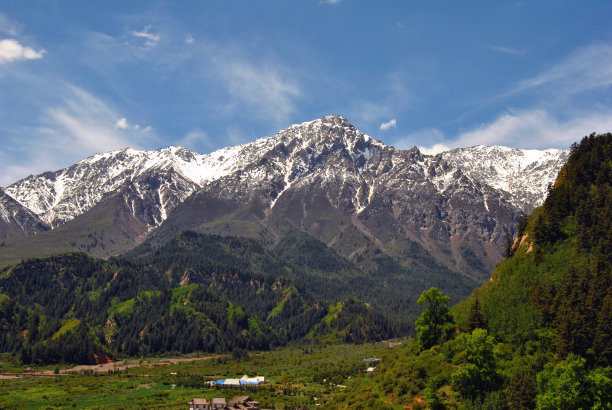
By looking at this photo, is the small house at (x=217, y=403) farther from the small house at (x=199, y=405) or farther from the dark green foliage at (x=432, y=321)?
the dark green foliage at (x=432, y=321)

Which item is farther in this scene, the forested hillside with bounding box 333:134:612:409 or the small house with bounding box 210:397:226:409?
the small house with bounding box 210:397:226:409

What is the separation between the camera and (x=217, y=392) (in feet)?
560

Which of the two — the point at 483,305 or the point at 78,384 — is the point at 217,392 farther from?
the point at 483,305

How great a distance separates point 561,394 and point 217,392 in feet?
371

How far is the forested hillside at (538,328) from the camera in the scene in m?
90.3

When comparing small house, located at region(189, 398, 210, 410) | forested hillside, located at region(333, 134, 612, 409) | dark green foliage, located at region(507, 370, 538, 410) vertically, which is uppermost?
forested hillside, located at region(333, 134, 612, 409)

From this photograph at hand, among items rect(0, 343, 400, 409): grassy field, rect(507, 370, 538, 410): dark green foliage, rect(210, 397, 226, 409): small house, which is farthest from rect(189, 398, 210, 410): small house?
rect(507, 370, 538, 410): dark green foliage

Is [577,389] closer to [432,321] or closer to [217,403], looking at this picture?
[432,321]

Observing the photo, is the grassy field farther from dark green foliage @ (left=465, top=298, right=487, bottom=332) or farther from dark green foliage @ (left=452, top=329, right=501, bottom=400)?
dark green foliage @ (left=452, top=329, right=501, bottom=400)

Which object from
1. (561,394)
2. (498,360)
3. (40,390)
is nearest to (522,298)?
(498,360)

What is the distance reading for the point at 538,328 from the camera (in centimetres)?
10762

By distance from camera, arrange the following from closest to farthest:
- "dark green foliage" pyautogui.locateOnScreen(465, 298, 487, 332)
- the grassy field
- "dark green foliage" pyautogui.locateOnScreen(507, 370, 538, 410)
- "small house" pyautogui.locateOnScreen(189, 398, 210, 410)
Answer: "dark green foliage" pyautogui.locateOnScreen(507, 370, 538, 410) < "dark green foliage" pyautogui.locateOnScreen(465, 298, 487, 332) < "small house" pyautogui.locateOnScreen(189, 398, 210, 410) < the grassy field

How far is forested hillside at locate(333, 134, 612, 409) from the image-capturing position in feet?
296

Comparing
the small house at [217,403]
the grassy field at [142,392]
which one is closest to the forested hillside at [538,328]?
the small house at [217,403]
